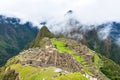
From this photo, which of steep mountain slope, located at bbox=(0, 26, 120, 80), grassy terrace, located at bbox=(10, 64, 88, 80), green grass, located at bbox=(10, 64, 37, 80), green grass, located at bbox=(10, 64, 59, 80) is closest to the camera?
grassy terrace, located at bbox=(10, 64, 88, 80)

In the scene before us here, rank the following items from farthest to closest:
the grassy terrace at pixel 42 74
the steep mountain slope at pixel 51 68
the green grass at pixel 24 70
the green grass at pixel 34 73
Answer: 1. the green grass at pixel 24 70
2. the green grass at pixel 34 73
3. the steep mountain slope at pixel 51 68
4. the grassy terrace at pixel 42 74

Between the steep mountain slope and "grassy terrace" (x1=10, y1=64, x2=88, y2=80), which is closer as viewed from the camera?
"grassy terrace" (x1=10, y1=64, x2=88, y2=80)

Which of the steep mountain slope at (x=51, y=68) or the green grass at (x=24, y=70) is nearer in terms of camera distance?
the steep mountain slope at (x=51, y=68)

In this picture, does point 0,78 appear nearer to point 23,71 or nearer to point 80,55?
point 23,71

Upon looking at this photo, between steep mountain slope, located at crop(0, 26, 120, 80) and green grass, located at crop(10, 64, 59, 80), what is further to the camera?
green grass, located at crop(10, 64, 59, 80)

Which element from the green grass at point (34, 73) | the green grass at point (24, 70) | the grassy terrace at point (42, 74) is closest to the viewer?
the grassy terrace at point (42, 74)

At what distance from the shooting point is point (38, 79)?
86188mm

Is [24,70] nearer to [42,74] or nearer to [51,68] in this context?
[51,68]

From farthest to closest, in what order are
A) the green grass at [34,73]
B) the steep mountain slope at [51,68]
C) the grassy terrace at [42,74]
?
the green grass at [34,73]
the steep mountain slope at [51,68]
the grassy terrace at [42,74]

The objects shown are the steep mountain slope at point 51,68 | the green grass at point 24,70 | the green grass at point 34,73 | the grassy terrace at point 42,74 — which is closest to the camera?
the grassy terrace at point 42,74

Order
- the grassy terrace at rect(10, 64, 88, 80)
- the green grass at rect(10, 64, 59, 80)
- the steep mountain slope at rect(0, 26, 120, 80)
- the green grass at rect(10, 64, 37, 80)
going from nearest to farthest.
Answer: the grassy terrace at rect(10, 64, 88, 80) < the steep mountain slope at rect(0, 26, 120, 80) < the green grass at rect(10, 64, 59, 80) < the green grass at rect(10, 64, 37, 80)

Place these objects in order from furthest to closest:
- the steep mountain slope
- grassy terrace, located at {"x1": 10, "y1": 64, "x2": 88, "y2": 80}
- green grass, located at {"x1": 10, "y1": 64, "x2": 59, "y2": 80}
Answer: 1. green grass, located at {"x1": 10, "y1": 64, "x2": 59, "y2": 80}
2. the steep mountain slope
3. grassy terrace, located at {"x1": 10, "y1": 64, "x2": 88, "y2": 80}

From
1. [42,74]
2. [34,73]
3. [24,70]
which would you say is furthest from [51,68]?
[24,70]

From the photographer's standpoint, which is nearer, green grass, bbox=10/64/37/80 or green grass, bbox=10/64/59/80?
green grass, bbox=10/64/59/80
